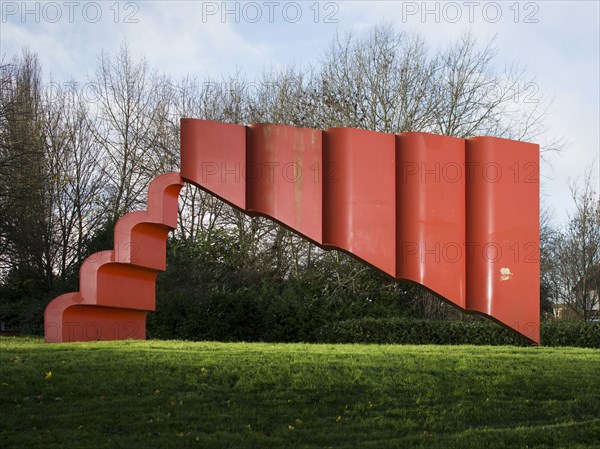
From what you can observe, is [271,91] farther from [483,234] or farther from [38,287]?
[483,234]

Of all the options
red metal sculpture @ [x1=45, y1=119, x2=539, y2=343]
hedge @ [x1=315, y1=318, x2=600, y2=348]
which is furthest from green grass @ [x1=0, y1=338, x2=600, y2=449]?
hedge @ [x1=315, y1=318, x2=600, y2=348]

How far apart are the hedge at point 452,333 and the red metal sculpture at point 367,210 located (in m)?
2.75

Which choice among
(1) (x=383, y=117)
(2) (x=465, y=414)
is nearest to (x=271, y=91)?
(1) (x=383, y=117)

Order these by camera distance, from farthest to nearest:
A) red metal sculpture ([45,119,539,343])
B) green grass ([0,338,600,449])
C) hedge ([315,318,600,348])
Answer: hedge ([315,318,600,348]) < red metal sculpture ([45,119,539,343]) < green grass ([0,338,600,449])

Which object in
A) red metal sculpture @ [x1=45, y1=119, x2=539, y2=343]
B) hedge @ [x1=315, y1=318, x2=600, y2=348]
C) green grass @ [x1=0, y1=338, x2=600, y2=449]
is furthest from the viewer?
hedge @ [x1=315, y1=318, x2=600, y2=348]

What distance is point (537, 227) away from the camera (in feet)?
53.8

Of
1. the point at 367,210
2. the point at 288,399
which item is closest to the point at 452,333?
the point at 367,210

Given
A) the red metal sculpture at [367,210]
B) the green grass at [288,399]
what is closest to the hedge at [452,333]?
the red metal sculpture at [367,210]

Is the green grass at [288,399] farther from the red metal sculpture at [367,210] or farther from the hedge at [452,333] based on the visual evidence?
the hedge at [452,333]

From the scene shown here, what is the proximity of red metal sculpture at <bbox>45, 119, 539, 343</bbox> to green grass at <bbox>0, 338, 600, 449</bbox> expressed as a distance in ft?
9.24

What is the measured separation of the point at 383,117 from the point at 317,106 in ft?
7.97

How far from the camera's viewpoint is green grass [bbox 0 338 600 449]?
347 inches

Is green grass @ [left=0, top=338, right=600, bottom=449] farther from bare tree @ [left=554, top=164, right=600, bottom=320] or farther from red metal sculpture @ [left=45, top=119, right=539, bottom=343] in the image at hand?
bare tree @ [left=554, top=164, right=600, bottom=320]

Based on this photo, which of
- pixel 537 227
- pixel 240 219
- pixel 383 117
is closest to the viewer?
pixel 537 227
